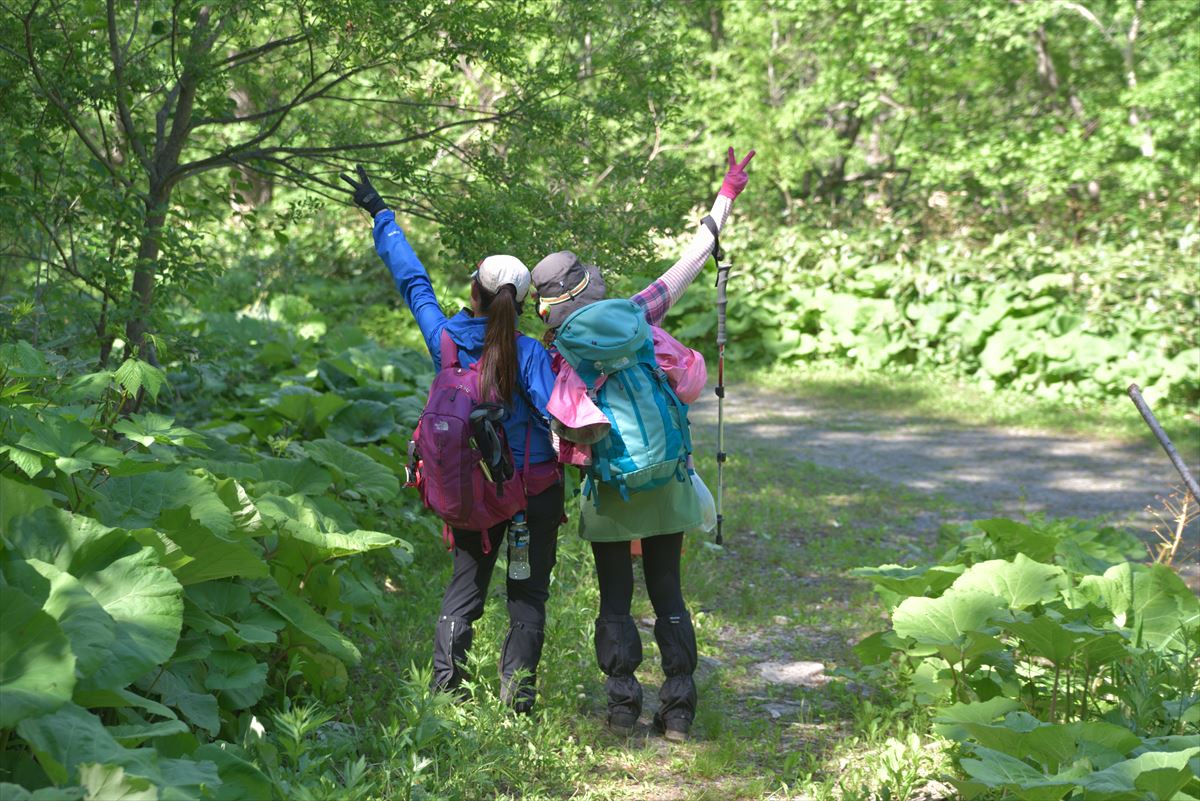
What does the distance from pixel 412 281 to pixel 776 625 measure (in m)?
2.77

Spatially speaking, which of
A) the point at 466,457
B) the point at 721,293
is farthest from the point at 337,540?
the point at 721,293

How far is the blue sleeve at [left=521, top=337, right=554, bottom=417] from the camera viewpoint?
13.2ft

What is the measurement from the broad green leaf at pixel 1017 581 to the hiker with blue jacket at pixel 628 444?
108cm

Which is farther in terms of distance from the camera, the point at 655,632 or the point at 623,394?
the point at 655,632

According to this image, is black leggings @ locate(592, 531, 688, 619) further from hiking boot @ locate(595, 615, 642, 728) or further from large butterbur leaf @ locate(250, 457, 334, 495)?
large butterbur leaf @ locate(250, 457, 334, 495)

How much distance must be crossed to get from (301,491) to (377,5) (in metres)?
2.16

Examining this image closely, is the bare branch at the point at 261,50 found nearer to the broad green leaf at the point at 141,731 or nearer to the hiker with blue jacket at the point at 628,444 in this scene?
the hiker with blue jacket at the point at 628,444

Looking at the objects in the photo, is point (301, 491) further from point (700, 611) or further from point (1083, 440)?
point (1083, 440)

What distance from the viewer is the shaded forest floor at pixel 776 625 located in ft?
12.9

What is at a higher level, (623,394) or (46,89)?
(46,89)

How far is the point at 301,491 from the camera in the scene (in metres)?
4.92

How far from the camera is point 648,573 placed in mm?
4395

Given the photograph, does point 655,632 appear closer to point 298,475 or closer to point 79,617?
point 298,475

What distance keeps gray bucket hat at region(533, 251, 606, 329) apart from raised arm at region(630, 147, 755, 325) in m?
0.17
